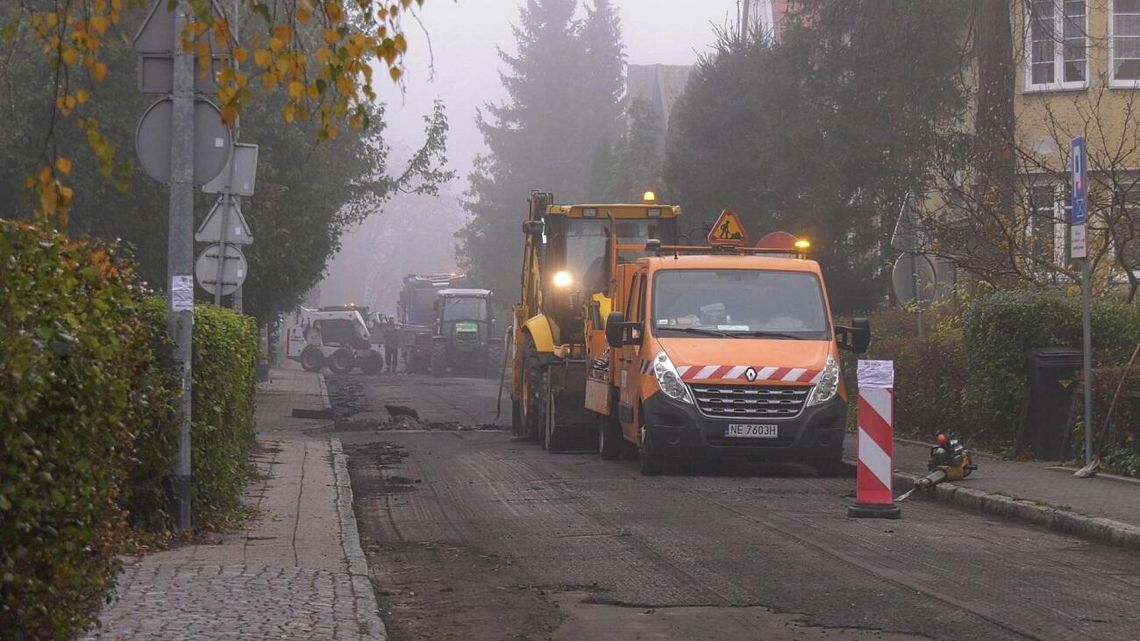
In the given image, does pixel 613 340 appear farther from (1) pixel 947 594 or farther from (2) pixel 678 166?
(2) pixel 678 166

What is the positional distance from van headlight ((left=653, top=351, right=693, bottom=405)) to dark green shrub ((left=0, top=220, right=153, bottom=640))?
10419 millimetres

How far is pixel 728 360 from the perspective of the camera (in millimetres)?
16500

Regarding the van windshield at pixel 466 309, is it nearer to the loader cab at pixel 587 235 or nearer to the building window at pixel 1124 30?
the building window at pixel 1124 30

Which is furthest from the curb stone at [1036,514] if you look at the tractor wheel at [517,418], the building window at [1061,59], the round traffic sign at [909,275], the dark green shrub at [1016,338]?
the building window at [1061,59]

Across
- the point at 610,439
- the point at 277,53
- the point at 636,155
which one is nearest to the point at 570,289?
the point at 610,439

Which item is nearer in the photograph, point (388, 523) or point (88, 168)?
point (388, 523)

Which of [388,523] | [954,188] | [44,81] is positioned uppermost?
[44,81]

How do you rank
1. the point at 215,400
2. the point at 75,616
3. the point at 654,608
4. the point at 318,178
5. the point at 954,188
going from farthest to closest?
the point at 318,178 → the point at 954,188 → the point at 215,400 → the point at 654,608 → the point at 75,616

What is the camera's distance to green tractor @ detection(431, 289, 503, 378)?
58.3 m

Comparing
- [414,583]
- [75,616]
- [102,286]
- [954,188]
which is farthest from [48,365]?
[954,188]

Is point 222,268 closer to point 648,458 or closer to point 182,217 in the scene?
point 648,458

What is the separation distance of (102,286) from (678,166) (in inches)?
1364

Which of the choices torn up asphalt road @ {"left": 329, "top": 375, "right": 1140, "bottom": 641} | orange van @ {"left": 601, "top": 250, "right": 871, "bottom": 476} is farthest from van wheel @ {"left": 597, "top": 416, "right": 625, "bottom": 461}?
torn up asphalt road @ {"left": 329, "top": 375, "right": 1140, "bottom": 641}

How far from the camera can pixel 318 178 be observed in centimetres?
3262
